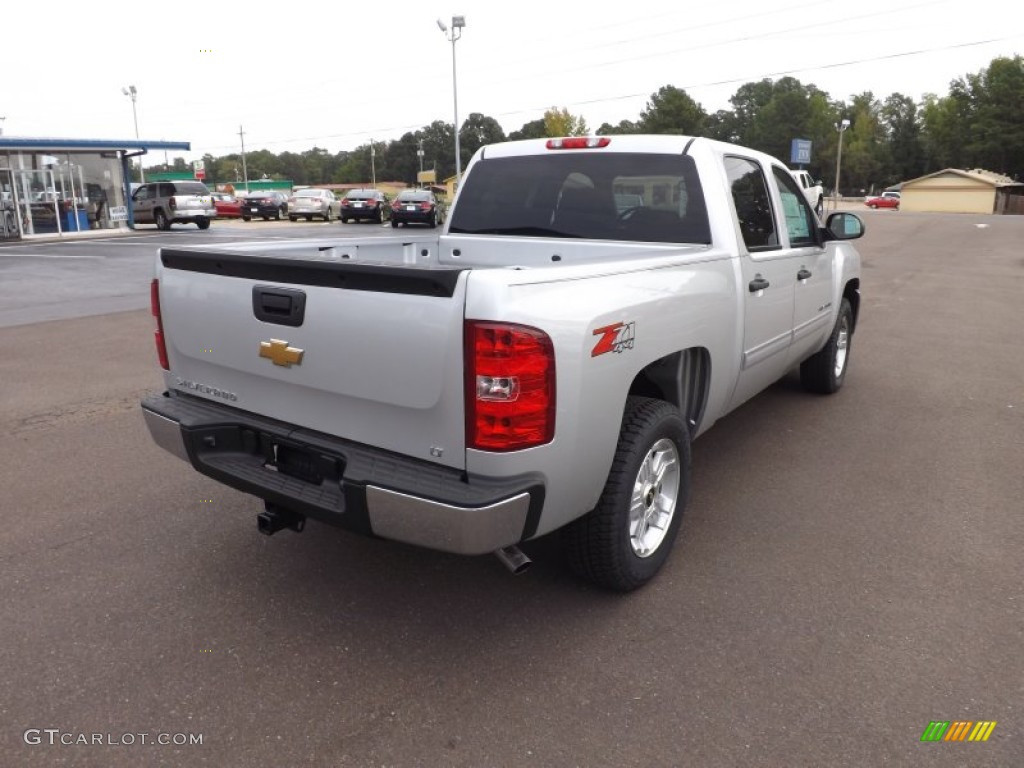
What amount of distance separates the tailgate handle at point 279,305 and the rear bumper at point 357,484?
416 millimetres

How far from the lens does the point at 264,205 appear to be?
3922 cm

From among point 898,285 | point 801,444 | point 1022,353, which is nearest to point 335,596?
point 801,444

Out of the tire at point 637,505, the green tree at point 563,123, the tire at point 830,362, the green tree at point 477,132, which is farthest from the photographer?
the green tree at point 477,132

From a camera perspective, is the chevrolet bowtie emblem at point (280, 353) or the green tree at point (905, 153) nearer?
the chevrolet bowtie emblem at point (280, 353)

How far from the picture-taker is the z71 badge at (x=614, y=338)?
106 inches

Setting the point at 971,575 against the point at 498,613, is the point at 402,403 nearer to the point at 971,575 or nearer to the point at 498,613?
the point at 498,613

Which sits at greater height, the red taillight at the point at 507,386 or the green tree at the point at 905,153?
the green tree at the point at 905,153

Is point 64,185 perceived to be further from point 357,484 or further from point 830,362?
point 357,484

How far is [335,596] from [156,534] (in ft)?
3.78

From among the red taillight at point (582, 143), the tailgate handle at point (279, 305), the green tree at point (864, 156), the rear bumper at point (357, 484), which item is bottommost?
the rear bumper at point (357, 484)

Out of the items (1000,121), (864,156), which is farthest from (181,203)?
(864,156)

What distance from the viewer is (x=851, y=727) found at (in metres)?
2.49

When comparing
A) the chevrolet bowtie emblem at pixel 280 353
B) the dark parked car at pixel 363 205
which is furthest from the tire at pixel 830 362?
the dark parked car at pixel 363 205

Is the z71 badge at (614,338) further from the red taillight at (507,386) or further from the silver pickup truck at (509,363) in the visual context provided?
the red taillight at (507,386)
